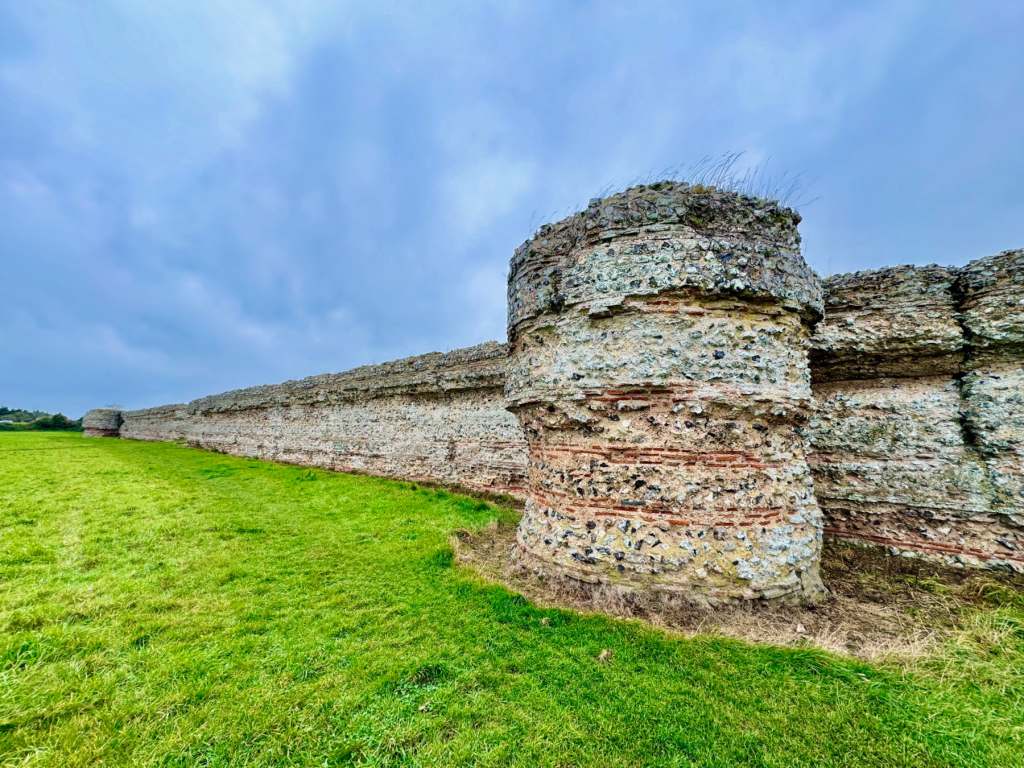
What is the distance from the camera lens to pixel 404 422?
10906mm

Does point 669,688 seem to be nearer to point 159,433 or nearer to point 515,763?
point 515,763

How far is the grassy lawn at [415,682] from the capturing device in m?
2.26

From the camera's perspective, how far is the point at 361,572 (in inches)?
184

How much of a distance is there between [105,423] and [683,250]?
43480mm

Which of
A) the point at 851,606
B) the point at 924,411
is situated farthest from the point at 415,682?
the point at 924,411

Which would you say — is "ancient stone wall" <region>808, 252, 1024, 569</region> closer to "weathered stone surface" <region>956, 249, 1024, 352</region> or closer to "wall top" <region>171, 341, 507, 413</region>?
"weathered stone surface" <region>956, 249, 1024, 352</region>

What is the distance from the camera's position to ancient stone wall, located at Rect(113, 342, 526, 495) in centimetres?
884

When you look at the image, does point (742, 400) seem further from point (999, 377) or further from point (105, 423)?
point (105, 423)

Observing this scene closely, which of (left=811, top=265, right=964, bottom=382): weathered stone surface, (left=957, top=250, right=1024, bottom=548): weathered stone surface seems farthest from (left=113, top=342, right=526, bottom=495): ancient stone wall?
(left=957, top=250, right=1024, bottom=548): weathered stone surface

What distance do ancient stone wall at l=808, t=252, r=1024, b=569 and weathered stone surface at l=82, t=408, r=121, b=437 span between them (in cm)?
4372

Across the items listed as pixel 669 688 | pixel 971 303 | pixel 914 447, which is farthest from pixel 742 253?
pixel 669 688

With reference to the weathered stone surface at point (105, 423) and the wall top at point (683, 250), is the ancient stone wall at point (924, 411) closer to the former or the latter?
the wall top at point (683, 250)

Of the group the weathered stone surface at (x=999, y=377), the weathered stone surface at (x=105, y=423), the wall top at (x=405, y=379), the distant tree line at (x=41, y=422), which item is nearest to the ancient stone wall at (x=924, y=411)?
the weathered stone surface at (x=999, y=377)

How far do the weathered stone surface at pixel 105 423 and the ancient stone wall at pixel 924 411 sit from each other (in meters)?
43.7
